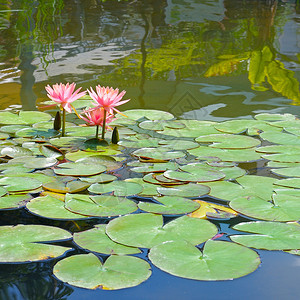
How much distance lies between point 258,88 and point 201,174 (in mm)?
1194

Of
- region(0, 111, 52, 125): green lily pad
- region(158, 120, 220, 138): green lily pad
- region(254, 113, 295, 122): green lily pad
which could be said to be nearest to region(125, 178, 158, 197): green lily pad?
region(158, 120, 220, 138): green lily pad

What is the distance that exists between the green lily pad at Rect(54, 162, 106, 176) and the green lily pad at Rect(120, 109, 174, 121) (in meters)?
0.56

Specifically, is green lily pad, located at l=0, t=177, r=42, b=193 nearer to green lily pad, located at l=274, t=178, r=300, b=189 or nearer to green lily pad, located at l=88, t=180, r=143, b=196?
green lily pad, located at l=88, t=180, r=143, b=196

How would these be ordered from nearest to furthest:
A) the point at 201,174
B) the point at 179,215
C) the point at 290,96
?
the point at 179,215, the point at 201,174, the point at 290,96

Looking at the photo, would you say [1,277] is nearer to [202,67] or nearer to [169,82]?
[169,82]

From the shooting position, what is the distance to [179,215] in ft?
3.53

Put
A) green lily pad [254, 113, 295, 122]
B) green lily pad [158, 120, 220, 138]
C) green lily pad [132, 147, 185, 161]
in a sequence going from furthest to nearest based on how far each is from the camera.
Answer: green lily pad [254, 113, 295, 122], green lily pad [158, 120, 220, 138], green lily pad [132, 147, 185, 161]

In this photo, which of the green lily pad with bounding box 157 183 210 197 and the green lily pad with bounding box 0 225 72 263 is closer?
the green lily pad with bounding box 0 225 72 263

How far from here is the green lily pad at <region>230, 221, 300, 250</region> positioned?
3.02 ft

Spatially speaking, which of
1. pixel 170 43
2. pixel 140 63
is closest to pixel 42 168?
pixel 140 63

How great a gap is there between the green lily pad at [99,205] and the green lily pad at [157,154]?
0.32 metres

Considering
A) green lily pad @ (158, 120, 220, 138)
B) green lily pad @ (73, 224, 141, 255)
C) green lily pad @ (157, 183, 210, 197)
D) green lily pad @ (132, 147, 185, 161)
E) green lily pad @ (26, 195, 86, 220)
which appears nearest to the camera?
green lily pad @ (73, 224, 141, 255)

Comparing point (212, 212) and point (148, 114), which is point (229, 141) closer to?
point (148, 114)

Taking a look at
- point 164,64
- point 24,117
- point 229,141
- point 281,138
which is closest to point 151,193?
point 229,141
